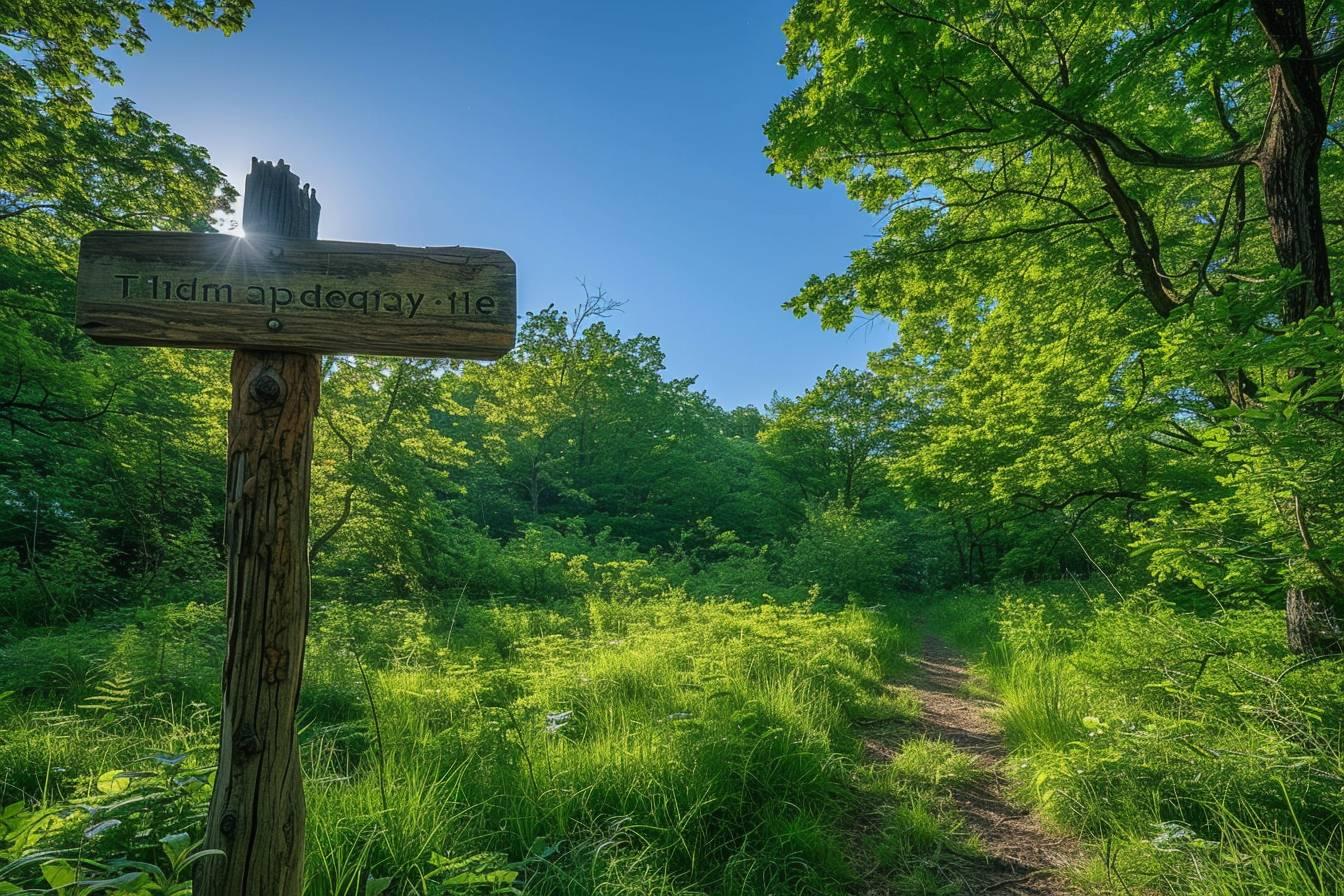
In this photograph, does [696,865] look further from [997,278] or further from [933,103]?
[997,278]

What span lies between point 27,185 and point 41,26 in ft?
5.04

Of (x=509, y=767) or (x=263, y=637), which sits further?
(x=509, y=767)

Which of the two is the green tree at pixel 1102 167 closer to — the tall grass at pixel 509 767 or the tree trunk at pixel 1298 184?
the tree trunk at pixel 1298 184

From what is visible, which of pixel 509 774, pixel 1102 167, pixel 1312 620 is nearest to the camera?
pixel 509 774

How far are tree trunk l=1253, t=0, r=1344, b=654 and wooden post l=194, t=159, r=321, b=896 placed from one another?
560 centimetres

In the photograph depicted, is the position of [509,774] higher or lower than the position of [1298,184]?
lower

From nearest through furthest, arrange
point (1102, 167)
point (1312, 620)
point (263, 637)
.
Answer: point (263, 637) → point (1312, 620) → point (1102, 167)

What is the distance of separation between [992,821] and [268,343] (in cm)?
423

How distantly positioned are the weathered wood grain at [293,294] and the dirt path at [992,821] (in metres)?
3.30

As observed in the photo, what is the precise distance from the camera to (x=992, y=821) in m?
3.15

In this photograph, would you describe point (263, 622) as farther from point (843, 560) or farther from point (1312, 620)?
point (843, 560)

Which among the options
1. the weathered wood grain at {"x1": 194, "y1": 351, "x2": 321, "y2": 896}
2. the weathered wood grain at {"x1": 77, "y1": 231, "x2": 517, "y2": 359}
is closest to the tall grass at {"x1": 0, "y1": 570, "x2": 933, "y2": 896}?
A: the weathered wood grain at {"x1": 194, "y1": 351, "x2": 321, "y2": 896}

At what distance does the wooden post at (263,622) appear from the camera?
1604 mm

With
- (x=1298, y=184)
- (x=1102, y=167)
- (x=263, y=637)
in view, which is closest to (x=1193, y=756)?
(x=1298, y=184)
